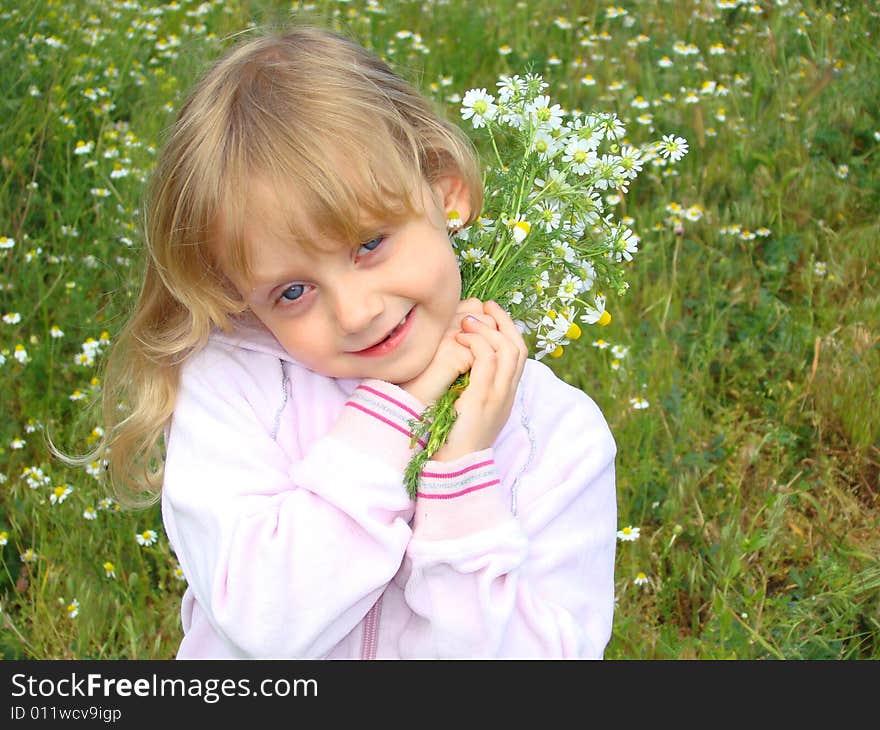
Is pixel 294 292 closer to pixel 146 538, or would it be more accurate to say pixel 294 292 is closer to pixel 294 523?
pixel 294 523

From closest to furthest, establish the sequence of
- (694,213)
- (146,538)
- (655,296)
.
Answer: (146,538) → (655,296) → (694,213)

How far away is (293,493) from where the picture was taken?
5.97 feet

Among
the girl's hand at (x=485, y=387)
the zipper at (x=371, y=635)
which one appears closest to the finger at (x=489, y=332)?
the girl's hand at (x=485, y=387)

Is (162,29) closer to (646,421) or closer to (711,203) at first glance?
(711,203)

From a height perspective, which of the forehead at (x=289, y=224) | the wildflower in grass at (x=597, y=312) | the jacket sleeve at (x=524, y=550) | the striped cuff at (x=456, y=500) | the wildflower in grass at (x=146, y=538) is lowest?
the wildflower in grass at (x=146, y=538)

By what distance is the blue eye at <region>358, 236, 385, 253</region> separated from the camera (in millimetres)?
1836

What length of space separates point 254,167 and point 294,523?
543 millimetres

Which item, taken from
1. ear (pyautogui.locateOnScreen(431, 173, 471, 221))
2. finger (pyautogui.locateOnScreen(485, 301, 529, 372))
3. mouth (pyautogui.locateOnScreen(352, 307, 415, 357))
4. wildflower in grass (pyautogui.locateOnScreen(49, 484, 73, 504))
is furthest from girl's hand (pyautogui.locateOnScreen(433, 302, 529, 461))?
wildflower in grass (pyautogui.locateOnScreen(49, 484, 73, 504))

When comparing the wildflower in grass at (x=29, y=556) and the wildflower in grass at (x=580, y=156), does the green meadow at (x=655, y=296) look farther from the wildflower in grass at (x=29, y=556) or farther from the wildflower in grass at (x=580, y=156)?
the wildflower in grass at (x=580, y=156)

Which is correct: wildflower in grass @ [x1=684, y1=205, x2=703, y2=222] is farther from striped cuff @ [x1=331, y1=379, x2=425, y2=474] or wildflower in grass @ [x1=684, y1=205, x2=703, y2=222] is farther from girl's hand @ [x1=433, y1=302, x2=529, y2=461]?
striped cuff @ [x1=331, y1=379, x2=425, y2=474]

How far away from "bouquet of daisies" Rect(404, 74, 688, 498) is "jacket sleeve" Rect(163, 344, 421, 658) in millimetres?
349

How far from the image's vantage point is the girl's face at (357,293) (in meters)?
1.79

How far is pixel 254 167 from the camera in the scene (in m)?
1.80

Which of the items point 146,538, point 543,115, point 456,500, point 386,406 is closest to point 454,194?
point 543,115
